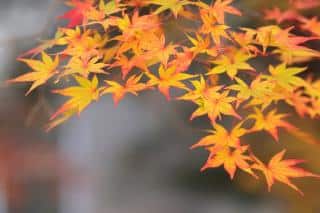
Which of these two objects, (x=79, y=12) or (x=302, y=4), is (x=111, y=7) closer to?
(x=79, y=12)

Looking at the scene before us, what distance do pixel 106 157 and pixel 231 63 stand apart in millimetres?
740

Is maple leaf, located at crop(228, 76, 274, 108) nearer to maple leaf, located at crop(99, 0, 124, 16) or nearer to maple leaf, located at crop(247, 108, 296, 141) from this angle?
maple leaf, located at crop(247, 108, 296, 141)

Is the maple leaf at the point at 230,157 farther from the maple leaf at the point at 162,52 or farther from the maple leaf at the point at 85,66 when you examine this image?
the maple leaf at the point at 85,66

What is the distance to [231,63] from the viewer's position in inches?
41.7

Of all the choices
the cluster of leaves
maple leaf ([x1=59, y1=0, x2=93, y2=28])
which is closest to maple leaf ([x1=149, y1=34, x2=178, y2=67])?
the cluster of leaves

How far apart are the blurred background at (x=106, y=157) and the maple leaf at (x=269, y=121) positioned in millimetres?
118

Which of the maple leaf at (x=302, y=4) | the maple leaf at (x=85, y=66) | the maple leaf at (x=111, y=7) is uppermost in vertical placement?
the maple leaf at (x=302, y=4)

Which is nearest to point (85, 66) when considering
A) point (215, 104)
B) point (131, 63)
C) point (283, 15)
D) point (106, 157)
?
point (131, 63)

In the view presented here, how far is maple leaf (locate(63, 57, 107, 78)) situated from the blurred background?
49 centimetres

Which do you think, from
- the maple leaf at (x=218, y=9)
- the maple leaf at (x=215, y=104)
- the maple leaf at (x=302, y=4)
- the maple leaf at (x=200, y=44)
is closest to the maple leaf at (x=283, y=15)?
the maple leaf at (x=302, y=4)

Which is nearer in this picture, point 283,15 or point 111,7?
point 111,7

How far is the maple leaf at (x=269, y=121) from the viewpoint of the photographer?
123 centimetres

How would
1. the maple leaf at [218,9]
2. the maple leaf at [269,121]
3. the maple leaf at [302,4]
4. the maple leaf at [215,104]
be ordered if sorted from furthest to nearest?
the maple leaf at [302,4]
the maple leaf at [269,121]
the maple leaf at [218,9]
the maple leaf at [215,104]

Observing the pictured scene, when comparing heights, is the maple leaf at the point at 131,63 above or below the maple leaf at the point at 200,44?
below
